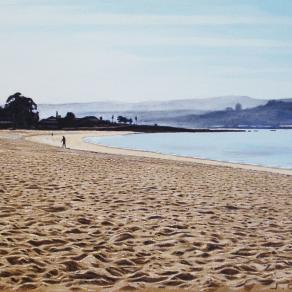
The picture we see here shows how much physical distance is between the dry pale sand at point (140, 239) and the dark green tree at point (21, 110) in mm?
139727

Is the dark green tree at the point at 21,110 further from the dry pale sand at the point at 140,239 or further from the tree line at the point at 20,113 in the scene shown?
the dry pale sand at the point at 140,239

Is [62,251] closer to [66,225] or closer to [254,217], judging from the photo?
Answer: [66,225]

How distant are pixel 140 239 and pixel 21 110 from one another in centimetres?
14985

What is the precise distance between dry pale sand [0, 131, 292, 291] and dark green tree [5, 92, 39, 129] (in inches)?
5501

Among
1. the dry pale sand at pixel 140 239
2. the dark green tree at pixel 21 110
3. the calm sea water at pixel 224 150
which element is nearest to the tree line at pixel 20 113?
the dark green tree at pixel 21 110

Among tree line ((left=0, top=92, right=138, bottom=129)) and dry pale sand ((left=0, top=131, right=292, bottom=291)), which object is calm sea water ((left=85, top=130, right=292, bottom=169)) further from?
tree line ((left=0, top=92, right=138, bottom=129))

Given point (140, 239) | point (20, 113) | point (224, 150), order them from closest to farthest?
point (140, 239) < point (224, 150) < point (20, 113)

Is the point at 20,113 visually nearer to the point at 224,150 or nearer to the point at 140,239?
the point at 224,150

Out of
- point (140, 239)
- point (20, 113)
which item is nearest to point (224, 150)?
point (140, 239)

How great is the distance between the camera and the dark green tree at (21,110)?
150 metres

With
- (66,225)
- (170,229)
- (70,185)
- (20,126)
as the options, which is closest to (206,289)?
(170,229)

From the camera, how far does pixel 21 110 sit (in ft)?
504

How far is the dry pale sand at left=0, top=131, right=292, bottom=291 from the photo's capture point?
6.24m

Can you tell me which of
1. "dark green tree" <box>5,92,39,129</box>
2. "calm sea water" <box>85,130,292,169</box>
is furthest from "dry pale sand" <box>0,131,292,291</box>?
"dark green tree" <box>5,92,39,129</box>
